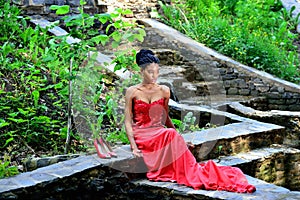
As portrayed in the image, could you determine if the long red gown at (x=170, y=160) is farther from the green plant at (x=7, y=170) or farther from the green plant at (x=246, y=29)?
the green plant at (x=246, y=29)

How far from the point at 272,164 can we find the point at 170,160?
1.64 m

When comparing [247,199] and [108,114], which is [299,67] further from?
[247,199]

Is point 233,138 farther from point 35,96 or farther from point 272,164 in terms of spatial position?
point 35,96

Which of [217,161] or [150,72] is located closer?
[150,72]

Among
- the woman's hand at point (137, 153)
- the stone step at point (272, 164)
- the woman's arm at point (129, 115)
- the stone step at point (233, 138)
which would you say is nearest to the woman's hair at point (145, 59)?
the woman's arm at point (129, 115)

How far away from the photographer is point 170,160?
16.8ft

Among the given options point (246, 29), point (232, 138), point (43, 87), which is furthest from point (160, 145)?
point (246, 29)

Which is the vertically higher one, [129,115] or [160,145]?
[129,115]

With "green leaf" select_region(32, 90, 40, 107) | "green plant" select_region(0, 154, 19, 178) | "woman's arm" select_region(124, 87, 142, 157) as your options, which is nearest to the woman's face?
"woman's arm" select_region(124, 87, 142, 157)

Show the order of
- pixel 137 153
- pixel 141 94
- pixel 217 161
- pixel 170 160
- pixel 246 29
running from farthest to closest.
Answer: pixel 246 29
pixel 217 161
pixel 141 94
pixel 137 153
pixel 170 160

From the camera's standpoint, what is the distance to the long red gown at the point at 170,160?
15.7 feet

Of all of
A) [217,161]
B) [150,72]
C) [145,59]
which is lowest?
[217,161]

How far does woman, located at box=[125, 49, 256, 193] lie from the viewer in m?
4.84

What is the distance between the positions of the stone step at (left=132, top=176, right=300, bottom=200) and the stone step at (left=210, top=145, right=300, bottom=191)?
80 centimetres
